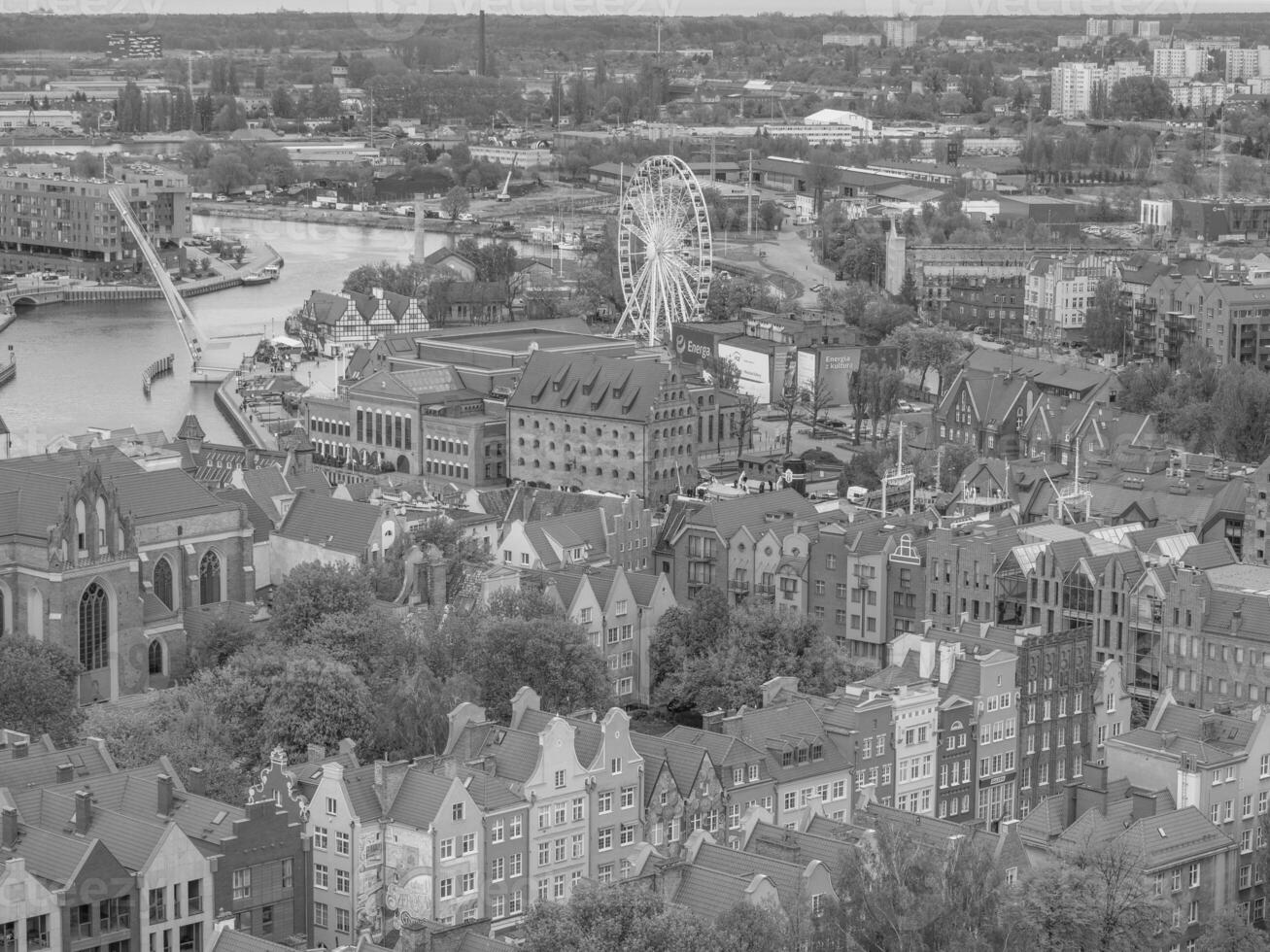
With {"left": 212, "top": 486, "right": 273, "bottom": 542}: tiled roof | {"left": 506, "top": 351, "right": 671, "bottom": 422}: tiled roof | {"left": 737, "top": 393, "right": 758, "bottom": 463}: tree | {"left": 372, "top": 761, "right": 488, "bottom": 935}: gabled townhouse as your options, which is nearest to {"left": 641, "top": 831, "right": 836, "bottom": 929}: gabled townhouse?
{"left": 372, "top": 761, "right": 488, "bottom": 935}: gabled townhouse

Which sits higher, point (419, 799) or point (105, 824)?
point (105, 824)

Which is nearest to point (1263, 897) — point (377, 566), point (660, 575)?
point (660, 575)

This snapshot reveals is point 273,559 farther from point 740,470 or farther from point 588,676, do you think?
point 740,470

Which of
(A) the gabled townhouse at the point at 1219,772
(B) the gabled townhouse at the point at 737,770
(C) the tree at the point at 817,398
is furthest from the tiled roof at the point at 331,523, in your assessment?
(C) the tree at the point at 817,398

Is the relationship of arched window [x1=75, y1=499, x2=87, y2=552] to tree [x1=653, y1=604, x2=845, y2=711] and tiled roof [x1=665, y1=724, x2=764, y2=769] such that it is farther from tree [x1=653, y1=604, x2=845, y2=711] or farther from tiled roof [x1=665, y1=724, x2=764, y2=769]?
tiled roof [x1=665, y1=724, x2=764, y2=769]

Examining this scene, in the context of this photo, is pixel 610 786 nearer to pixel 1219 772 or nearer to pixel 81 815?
pixel 81 815

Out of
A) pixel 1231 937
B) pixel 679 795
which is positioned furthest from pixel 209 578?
pixel 1231 937

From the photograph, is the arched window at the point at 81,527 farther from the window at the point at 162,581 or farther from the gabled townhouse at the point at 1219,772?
the gabled townhouse at the point at 1219,772
